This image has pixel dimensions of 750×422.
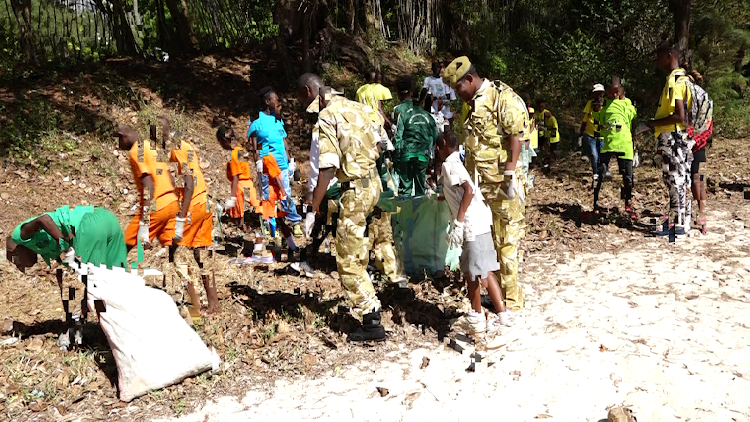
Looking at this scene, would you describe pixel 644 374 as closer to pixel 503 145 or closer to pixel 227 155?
pixel 503 145

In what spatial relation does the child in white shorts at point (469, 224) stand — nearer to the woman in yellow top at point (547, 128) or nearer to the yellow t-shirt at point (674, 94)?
the yellow t-shirt at point (674, 94)

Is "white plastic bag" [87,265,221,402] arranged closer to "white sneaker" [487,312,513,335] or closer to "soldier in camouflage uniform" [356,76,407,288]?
"soldier in camouflage uniform" [356,76,407,288]

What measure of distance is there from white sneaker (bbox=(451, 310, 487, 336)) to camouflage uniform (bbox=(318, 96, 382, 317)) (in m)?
0.73

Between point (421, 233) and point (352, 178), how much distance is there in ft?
5.16

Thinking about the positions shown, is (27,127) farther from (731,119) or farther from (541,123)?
(731,119)

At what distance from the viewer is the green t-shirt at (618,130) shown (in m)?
7.36

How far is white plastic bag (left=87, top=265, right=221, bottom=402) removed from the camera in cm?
396

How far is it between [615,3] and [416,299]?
43.7ft

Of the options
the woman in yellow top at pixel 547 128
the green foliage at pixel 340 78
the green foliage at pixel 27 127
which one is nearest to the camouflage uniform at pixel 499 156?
the woman in yellow top at pixel 547 128

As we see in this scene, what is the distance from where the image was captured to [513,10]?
17.7 metres

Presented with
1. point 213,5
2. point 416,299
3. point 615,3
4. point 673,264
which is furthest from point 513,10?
point 416,299

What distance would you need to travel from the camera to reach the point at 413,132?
6.57 m

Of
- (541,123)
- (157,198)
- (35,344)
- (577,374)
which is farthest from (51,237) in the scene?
(541,123)

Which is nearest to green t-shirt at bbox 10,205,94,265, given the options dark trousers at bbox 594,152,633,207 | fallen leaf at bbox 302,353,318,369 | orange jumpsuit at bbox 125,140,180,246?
orange jumpsuit at bbox 125,140,180,246
